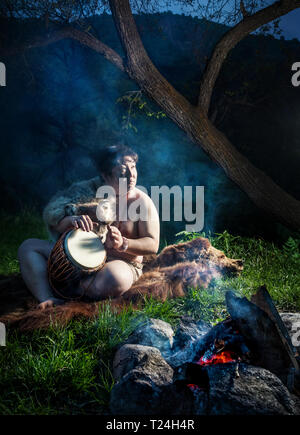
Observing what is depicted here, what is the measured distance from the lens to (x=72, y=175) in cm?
782

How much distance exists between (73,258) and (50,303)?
0.48 meters

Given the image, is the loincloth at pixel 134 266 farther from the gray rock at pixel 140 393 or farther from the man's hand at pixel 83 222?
the gray rock at pixel 140 393

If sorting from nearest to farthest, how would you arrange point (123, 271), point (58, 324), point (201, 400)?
point (201, 400) → point (58, 324) → point (123, 271)

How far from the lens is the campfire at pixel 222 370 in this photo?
5.49 feet

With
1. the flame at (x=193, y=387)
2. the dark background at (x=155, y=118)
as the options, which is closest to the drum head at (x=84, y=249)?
the flame at (x=193, y=387)

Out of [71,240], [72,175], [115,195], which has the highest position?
[72,175]

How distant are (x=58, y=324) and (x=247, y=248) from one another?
3.11 meters

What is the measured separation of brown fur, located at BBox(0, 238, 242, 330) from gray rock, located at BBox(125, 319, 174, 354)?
0.55 m

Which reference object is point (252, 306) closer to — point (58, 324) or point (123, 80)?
point (58, 324)

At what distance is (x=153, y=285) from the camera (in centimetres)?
332

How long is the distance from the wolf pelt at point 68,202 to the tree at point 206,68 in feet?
5.93

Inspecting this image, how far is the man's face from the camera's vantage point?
124 inches
